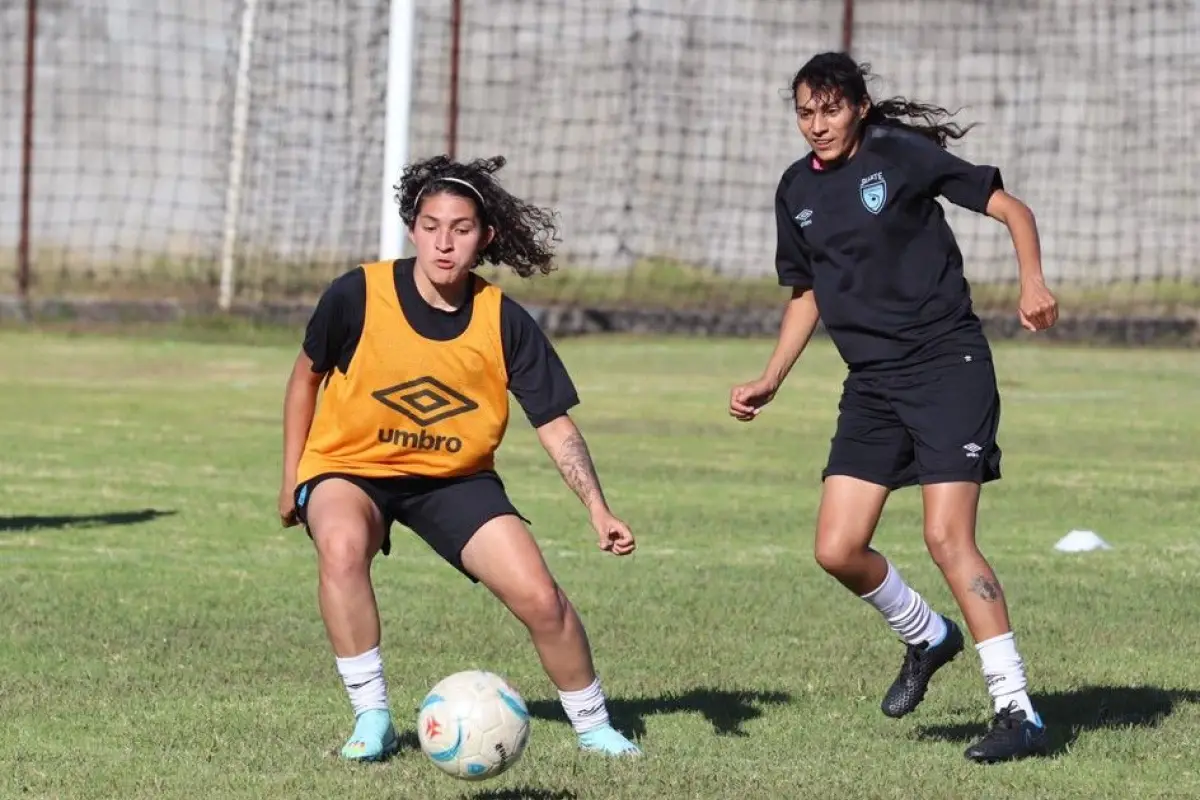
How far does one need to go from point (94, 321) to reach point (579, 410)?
278 inches

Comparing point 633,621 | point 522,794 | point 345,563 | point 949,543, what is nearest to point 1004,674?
point 949,543

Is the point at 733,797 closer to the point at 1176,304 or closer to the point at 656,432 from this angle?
the point at 656,432

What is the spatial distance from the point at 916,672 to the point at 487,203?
1818mm

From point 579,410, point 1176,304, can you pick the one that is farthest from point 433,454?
point 1176,304

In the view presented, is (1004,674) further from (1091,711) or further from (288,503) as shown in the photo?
(288,503)

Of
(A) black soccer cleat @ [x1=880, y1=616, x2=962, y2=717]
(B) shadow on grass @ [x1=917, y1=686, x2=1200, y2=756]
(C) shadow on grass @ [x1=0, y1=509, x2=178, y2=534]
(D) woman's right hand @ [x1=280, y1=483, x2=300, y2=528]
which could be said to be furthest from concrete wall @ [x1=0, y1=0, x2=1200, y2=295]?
(D) woman's right hand @ [x1=280, y1=483, x2=300, y2=528]

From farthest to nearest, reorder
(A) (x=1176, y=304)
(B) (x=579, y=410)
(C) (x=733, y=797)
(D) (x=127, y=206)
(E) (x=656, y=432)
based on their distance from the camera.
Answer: (D) (x=127, y=206), (A) (x=1176, y=304), (B) (x=579, y=410), (E) (x=656, y=432), (C) (x=733, y=797)

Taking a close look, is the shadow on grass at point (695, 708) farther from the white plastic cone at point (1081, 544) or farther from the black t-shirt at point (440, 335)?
the white plastic cone at point (1081, 544)

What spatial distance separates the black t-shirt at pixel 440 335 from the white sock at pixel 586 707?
0.71m

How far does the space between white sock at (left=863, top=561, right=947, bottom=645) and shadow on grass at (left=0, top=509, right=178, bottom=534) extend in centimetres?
461

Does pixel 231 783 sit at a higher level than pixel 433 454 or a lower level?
lower

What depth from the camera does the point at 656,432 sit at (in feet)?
45.6

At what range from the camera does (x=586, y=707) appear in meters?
5.67

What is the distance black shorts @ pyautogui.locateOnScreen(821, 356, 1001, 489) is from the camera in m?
5.93
